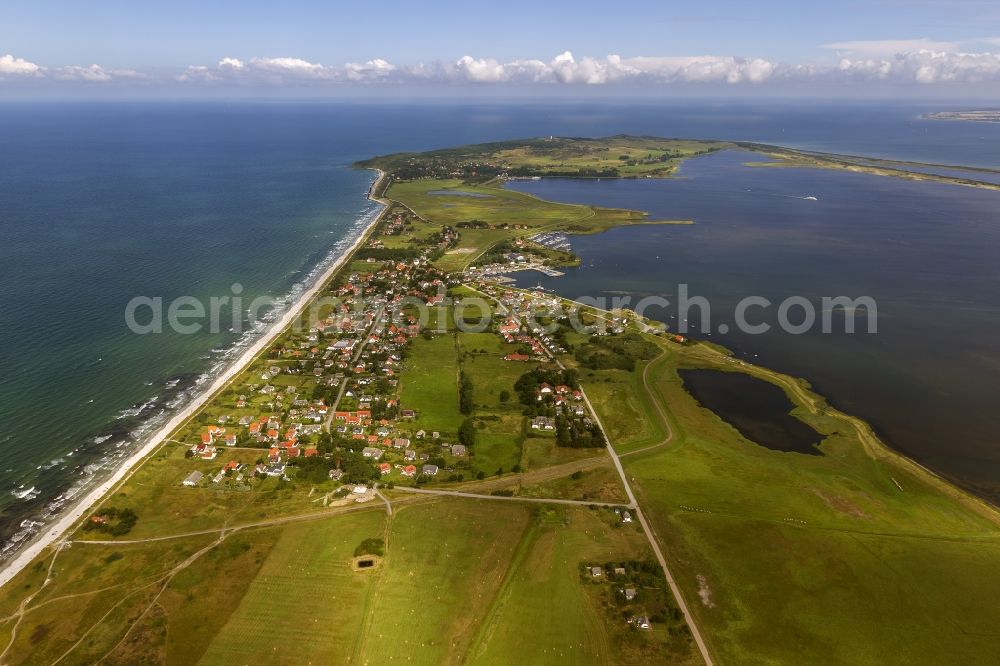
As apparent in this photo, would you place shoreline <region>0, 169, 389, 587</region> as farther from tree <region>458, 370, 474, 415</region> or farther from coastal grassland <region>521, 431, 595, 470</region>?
coastal grassland <region>521, 431, 595, 470</region>

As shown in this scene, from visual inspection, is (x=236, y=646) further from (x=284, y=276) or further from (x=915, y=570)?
(x=284, y=276)

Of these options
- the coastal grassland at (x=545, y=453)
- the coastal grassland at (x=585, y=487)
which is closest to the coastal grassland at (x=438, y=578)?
the coastal grassland at (x=585, y=487)

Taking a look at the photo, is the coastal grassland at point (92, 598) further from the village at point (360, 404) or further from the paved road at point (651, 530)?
the paved road at point (651, 530)

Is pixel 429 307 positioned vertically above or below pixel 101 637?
above

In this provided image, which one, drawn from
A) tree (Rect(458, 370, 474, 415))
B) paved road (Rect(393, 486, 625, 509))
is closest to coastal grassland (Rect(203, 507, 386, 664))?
paved road (Rect(393, 486, 625, 509))

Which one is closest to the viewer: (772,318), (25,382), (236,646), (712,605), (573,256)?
(236,646)

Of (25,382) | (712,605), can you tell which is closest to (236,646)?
(712,605)

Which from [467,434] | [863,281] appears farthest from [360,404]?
[863,281]
